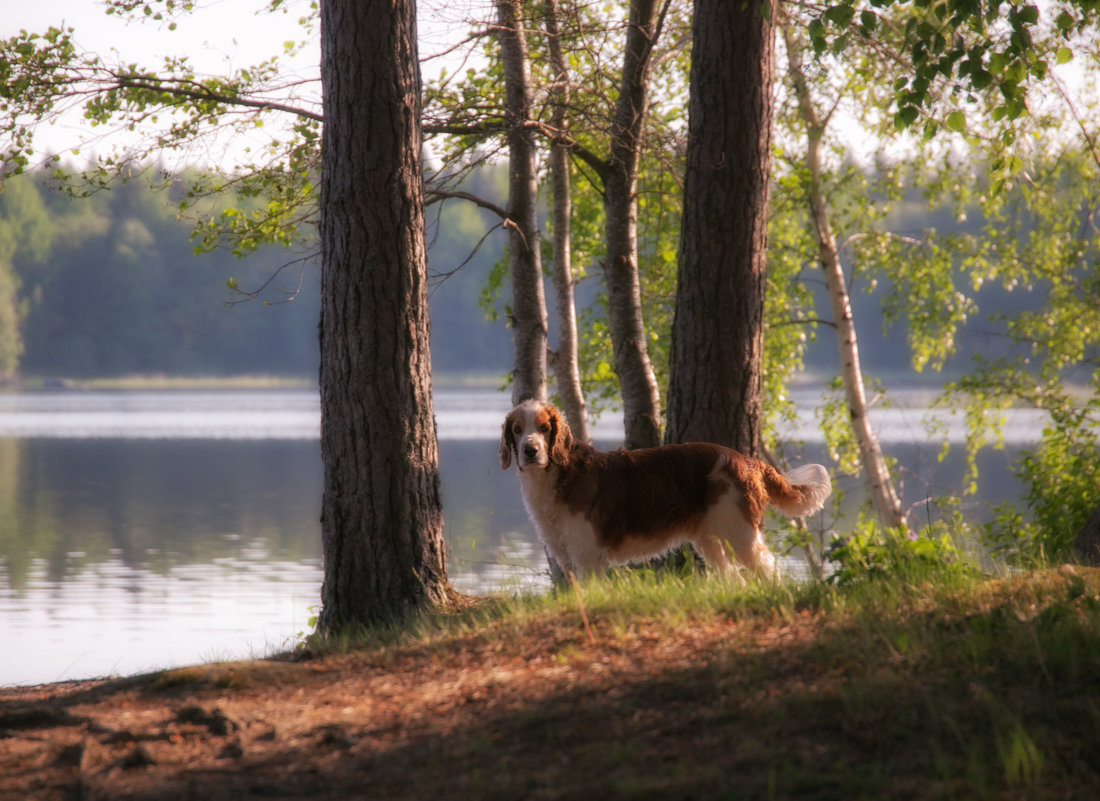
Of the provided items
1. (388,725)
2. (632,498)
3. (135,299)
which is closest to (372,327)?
(632,498)

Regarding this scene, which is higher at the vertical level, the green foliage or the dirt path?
the green foliage

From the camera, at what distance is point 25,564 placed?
61.4 ft

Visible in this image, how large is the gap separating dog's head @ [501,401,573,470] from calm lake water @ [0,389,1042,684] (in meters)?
1.28

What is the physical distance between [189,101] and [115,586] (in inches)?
379

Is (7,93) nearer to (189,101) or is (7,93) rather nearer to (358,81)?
(189,101)

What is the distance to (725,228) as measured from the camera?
25.0 feet

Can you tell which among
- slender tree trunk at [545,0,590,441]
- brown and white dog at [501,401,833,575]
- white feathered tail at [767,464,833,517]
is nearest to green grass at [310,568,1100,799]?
brown and white dog at [501,401,833,575]

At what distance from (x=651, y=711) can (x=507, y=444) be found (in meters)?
3.11

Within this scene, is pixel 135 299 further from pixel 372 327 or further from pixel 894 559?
pixel 894 559

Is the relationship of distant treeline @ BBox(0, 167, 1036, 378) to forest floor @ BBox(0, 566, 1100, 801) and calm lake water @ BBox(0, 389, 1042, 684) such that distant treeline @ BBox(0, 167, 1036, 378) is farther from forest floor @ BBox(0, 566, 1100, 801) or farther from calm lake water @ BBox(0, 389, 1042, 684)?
forest floor @ BBox(0, 566, 1100, 801)

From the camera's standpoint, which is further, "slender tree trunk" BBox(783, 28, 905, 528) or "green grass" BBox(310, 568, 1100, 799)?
"slender tree trunk" BBox(783, 28, 905, 528)

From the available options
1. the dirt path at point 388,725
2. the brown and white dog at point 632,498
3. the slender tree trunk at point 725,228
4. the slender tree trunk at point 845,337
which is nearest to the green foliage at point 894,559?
the dirt path at point 388,725

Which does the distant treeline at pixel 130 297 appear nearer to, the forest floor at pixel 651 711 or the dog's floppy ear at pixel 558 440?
the dog's floppy ear at pixel 558 440

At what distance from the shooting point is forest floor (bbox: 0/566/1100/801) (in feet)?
11.2
